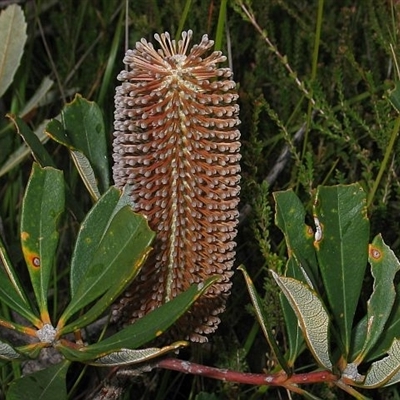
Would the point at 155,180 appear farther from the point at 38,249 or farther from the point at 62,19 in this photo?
the point at 62,19

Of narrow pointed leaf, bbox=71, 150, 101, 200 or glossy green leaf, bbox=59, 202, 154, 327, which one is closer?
glossy green leaf, bbox=59, 202, 154, 327

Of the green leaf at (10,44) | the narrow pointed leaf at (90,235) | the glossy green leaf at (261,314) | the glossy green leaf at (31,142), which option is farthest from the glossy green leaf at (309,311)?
the green leaf at (10,44)

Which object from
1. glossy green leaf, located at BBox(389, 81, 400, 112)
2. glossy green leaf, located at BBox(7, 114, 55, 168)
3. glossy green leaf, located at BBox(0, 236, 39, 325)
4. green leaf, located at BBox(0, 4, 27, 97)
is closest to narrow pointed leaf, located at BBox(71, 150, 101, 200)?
glossy green leaf, located at BBox(7, 114, 55, 168)

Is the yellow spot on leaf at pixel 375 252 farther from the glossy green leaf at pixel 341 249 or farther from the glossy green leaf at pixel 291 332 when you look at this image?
the glossy green leaf at pixel 291 332

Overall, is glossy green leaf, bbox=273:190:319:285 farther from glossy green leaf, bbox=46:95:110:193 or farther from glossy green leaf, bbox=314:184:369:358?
glossy green leaf, bbox=46:95:110:193

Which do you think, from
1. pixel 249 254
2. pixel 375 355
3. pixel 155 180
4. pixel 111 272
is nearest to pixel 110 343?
pixel 111 272
